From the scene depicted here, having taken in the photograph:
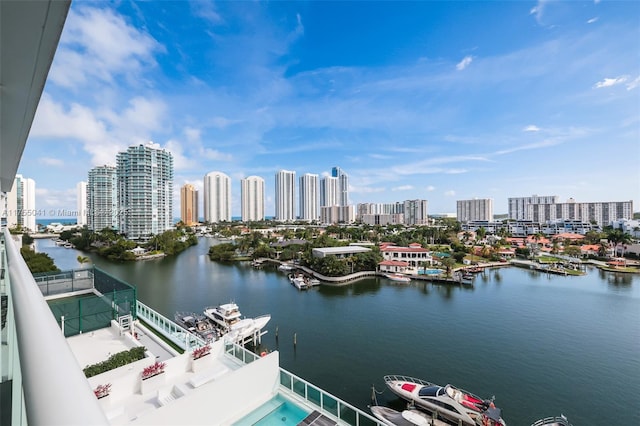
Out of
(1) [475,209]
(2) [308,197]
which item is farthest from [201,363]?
(2) [308,197]

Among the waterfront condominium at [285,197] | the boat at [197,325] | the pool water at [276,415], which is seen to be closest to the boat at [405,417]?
the pool water at [276,415]

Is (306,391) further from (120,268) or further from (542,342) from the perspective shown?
(120,268)

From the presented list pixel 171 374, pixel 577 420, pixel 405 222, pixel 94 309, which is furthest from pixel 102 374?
pixel 405 222

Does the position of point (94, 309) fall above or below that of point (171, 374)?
above

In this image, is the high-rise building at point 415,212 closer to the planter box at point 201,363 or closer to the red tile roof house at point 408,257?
the red tile roof house at point 408,257

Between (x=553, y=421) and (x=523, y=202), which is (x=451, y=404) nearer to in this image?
(x=553, y=421)

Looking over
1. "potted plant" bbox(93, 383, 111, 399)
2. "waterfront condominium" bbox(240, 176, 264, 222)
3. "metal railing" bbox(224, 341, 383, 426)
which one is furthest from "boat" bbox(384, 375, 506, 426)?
"waterfront condominium" bbox(240, 176, 264, 222)

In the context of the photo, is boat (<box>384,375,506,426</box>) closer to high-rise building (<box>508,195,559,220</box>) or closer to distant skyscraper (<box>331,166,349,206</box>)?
high-rise building (<box>508,195,559,220</box>)
